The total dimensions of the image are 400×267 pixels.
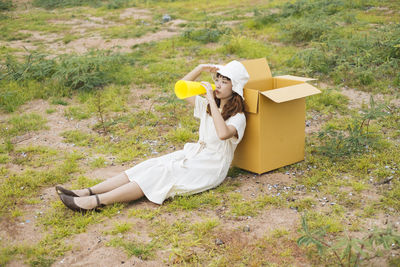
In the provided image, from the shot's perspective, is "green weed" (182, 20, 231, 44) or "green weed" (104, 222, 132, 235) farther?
"green weed" (182, 20, 231, 44)

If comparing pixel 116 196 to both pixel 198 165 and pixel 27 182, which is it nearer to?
pixel 198 165

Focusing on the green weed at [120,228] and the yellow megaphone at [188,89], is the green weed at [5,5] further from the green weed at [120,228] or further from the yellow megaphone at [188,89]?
the green weed at [120,228]

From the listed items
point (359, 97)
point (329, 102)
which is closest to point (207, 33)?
point (329, 102)

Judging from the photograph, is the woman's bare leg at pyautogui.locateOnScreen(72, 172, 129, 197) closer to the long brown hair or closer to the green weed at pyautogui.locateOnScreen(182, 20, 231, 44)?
the long brown hair

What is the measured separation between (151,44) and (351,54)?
3.62 metres

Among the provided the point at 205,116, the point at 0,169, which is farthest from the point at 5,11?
the point at 205,116

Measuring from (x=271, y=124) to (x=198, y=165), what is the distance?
754 mm

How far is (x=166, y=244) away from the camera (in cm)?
305

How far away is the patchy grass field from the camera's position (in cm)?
299

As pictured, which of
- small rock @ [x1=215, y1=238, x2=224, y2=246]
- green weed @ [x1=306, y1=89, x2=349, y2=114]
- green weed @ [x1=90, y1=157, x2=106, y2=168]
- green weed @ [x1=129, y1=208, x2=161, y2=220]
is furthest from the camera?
green weed @ [x1=306, y1=89, x2=349, y2=114]

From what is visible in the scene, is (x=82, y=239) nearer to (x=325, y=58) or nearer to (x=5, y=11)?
(x=325, y=58)

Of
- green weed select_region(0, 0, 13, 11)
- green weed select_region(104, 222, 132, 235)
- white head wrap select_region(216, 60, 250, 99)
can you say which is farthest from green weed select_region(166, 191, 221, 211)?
green weed select_region(0, 0, 13, 11)

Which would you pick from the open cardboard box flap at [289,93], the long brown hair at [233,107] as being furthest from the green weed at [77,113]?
the open cardboard box flap at [289,93]

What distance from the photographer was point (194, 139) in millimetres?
4980
